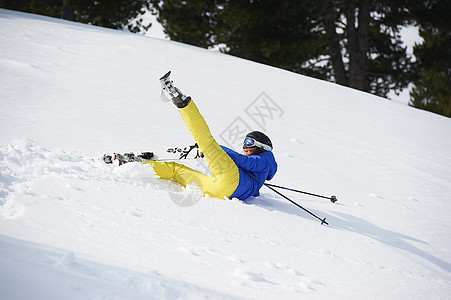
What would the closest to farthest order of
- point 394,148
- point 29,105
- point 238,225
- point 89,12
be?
1. point 238,225
2. point 29,105
3. point 394,148
4. point 89,12

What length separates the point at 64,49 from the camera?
22.2ft

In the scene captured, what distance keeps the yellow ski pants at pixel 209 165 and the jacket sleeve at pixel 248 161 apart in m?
0.08

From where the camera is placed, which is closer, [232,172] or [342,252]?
[342,252]

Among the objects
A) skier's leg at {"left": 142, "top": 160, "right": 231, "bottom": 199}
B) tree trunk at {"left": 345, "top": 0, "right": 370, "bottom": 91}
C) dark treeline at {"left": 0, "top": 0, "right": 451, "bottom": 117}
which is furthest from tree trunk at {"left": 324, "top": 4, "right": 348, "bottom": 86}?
skier's leg at {"left": 142, "top": 160, "right": 231, "bottom": 199}

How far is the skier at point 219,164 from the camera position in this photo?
9.11ft

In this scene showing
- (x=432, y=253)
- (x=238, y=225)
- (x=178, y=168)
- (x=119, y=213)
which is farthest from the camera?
(x=178, y=168)

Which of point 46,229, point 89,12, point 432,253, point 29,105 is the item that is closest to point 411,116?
point 432,253

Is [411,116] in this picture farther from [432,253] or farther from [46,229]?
[46,229]

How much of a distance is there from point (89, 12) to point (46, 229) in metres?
14.0

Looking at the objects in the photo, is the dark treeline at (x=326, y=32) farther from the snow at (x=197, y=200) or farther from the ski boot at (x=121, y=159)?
the ski boot at (x=121, y=159)

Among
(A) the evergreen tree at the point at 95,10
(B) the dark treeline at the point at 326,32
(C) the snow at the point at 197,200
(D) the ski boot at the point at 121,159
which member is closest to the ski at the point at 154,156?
(D) the ski boot at the point at 121,159

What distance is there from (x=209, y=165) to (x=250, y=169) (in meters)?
0.38

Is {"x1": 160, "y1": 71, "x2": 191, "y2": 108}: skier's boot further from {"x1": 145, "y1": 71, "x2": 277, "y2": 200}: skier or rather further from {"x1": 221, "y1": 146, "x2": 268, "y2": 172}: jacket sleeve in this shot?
{"x1": 221, "y1": 146, "x2": 268, "y2": 172}: jacket sleeve

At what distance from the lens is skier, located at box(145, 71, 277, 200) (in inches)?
109
